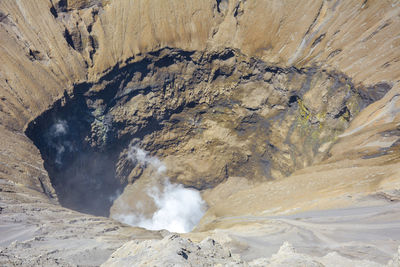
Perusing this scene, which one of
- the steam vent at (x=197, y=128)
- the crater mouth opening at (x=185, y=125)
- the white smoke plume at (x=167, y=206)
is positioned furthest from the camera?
the white smoke plume at (x=167, y=206)

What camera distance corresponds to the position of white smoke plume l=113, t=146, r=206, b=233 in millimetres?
16953

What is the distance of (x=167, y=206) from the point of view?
1802cm

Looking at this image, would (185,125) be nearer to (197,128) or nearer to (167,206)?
(197,128)

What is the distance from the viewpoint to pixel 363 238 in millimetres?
5637

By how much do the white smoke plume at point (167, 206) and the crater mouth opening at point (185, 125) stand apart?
8 centimetres

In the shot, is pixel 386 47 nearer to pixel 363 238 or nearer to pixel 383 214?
pixel 383 214

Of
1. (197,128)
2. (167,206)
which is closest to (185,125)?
(197,128)

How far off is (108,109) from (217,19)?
8.00 m

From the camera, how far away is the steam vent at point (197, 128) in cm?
707

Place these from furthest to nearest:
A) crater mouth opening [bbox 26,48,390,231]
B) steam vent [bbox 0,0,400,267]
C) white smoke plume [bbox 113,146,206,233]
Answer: white smoke plume [bbox 113,146,206,233]
crater mouth opening [bbox 26,48,390,231]
steam vent [bbox 0,0,400,267]

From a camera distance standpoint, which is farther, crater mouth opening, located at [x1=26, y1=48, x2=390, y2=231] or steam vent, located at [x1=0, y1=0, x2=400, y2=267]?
crater mouth opening, located at [x1=26, y1=48, x2=390, y2=231]

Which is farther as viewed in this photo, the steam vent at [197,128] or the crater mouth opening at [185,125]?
the crater mouth opening at [185,125]

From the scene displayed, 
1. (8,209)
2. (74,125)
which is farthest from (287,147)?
(8,209)

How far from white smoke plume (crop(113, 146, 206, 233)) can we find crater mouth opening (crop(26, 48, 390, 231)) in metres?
0.08
